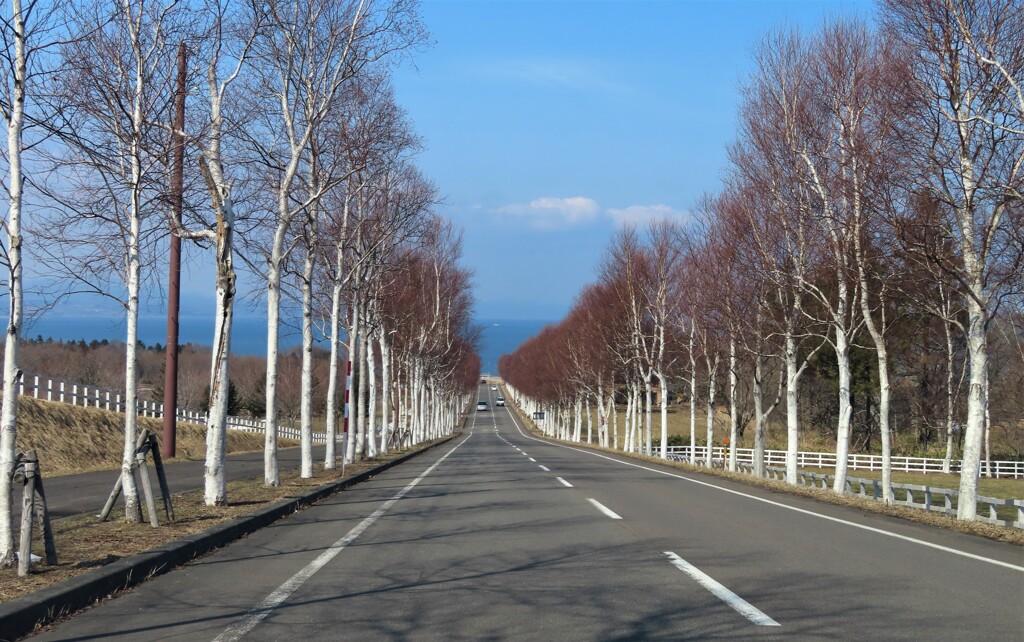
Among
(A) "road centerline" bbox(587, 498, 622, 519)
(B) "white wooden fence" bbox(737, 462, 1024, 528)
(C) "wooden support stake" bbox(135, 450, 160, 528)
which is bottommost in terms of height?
(B) "white wooden fence" bbox(737, 462, 1024, 528)

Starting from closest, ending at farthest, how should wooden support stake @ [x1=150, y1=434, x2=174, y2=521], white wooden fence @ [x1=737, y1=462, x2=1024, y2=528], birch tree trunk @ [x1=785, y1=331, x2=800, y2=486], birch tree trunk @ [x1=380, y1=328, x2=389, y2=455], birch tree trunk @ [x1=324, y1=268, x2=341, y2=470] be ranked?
wooden support stake @ [x1=150, y1=434, x2=174, y2=521]
white wooden fence @ [x1=737, y1=462, x2=1024, y2=528]
birch tree trunk @ [x1=324, y1=268, x2=341, y2=470]
birch tree trunk @ [x1=785, y1=331, x2=800, y2=486]
birch tree trunk @ [x1=380, y1=328, x2=389, y2=455]

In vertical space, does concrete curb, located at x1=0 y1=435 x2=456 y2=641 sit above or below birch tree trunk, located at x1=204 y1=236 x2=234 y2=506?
below

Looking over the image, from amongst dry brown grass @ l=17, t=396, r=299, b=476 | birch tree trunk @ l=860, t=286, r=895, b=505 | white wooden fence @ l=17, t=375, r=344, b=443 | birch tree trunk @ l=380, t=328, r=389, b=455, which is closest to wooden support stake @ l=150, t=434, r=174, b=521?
white wooden fence @ l=17, t=375, r=344, b=443

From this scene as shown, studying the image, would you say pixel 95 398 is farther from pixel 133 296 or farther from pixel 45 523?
pixel 45 523

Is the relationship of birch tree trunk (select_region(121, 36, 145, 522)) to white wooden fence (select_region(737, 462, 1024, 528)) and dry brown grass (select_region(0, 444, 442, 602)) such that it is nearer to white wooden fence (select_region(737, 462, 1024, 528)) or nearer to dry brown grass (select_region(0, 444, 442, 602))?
Answer: dry brown grass (select_region(0, 444, 442, 602))

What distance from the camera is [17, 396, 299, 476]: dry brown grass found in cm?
2380

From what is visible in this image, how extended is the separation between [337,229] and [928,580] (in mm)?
18555

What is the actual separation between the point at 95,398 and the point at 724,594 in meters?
30.8

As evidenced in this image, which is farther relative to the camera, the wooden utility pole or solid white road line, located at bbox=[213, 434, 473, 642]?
the wooden utility pole

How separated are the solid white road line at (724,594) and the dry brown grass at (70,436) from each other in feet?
62.9

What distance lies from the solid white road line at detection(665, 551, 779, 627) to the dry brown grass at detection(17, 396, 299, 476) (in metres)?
19.2

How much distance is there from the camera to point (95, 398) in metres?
31.9

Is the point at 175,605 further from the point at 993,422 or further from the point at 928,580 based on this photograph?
the point at 993,422

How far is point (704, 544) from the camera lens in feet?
30.7
